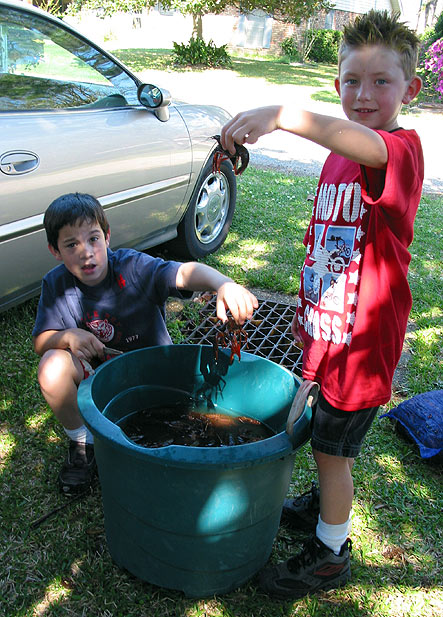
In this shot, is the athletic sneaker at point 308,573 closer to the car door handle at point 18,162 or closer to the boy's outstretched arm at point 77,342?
the boy's outstretched arm at point 77,342

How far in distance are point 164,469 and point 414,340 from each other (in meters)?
2.48

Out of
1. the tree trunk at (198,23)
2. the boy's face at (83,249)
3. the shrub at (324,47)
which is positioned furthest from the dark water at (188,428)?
the shrub at (324,47)

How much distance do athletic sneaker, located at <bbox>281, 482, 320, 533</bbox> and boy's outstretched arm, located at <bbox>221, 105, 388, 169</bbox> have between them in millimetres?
1345

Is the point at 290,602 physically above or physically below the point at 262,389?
below

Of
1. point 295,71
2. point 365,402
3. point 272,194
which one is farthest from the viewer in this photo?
point 295,71

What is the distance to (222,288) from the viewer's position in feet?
5.74

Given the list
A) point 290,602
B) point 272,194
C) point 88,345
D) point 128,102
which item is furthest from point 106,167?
point 272,194

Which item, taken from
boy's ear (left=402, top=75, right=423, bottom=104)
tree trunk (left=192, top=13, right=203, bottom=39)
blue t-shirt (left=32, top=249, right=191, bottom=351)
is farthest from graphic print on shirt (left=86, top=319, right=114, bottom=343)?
tree trunk (left=192, top=13, right=203, bottom=39)

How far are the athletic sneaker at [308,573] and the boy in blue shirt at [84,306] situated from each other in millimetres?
833

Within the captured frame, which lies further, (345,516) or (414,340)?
(414,340)

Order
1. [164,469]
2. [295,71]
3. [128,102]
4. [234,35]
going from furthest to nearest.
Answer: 1. [234,35]
2. [295,71]
3. [128,102]
4. [164,469]

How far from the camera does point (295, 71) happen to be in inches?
911

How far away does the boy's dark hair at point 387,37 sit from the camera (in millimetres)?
1482

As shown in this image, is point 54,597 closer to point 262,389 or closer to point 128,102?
point 262,389
